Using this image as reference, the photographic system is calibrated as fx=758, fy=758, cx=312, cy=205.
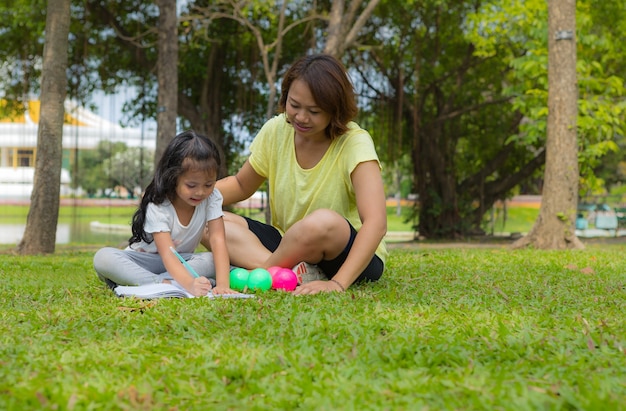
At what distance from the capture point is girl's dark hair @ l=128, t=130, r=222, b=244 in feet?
12.4

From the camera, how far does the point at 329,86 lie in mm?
3596

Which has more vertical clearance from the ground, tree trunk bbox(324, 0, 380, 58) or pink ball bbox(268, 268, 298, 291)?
tree trunk bbox(324, 0, 380, 58)

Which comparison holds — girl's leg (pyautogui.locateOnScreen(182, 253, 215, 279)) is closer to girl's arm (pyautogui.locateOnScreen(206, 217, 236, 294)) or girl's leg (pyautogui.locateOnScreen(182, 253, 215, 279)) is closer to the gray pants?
the gray pants

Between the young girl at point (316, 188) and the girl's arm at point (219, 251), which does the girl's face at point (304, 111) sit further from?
the girl's arm at point (219, 251)

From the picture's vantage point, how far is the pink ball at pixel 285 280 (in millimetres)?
3799

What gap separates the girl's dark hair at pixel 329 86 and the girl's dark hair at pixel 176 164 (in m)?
0.50

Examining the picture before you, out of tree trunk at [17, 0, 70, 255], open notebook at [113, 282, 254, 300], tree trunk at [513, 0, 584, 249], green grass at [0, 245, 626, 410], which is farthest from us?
tree trunk at [17, 0, 70, 255]

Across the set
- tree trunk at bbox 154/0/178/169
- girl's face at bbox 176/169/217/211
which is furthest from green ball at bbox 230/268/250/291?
tree trunk at bbox 154/0/178/169

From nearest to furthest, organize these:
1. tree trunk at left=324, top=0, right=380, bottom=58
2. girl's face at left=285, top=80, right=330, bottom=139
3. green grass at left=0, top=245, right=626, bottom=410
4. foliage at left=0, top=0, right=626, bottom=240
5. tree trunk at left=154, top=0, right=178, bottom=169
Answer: green grass at left=0, top=245, right=626, bottom=410 < girl's face at left=285, top=80, right=330, bottom=139 < tree trunk at left=154, top=0, right=178, bottom=169 < tree trunk at left=324, top=0, right=380, bottom=58 < foliage at left=0, top=0, right=626, bottom=240

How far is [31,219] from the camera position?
333 inches

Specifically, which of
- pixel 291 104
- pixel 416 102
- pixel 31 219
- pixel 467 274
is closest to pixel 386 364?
pixel 291 104

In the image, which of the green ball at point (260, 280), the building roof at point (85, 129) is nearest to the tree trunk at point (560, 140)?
the green ball at point (260, 280)

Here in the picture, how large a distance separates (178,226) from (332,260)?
823 millimetres

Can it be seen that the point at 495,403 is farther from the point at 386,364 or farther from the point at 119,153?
the point at 119,153
